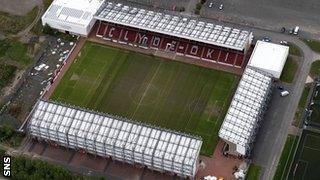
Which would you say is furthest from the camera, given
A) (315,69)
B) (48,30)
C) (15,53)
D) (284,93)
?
(48,30)

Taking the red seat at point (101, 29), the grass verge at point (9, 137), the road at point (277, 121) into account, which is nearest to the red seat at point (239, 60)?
the road at point (277, 121)

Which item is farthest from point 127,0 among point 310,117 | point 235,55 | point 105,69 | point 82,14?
point 310,117

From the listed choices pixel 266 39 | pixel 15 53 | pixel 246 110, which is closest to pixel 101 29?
pixel 15 53

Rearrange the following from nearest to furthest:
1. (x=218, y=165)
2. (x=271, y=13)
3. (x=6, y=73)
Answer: (x=218, y=165) → (x=6, y=73) → (x=271, y=13)

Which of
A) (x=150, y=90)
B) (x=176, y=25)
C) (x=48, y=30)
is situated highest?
(x=176, y=25)

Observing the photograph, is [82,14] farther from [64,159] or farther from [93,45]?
[64,159]

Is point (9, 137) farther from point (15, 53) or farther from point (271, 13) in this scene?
point (271, 13)

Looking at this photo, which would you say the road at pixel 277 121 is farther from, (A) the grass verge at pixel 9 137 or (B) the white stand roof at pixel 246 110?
(A) the grass verge at pixel 9 137

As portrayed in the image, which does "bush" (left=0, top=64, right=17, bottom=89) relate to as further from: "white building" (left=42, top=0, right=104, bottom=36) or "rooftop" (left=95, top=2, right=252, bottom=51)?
"rooftop" (left=95, top=2, right=252, bottom=51)
